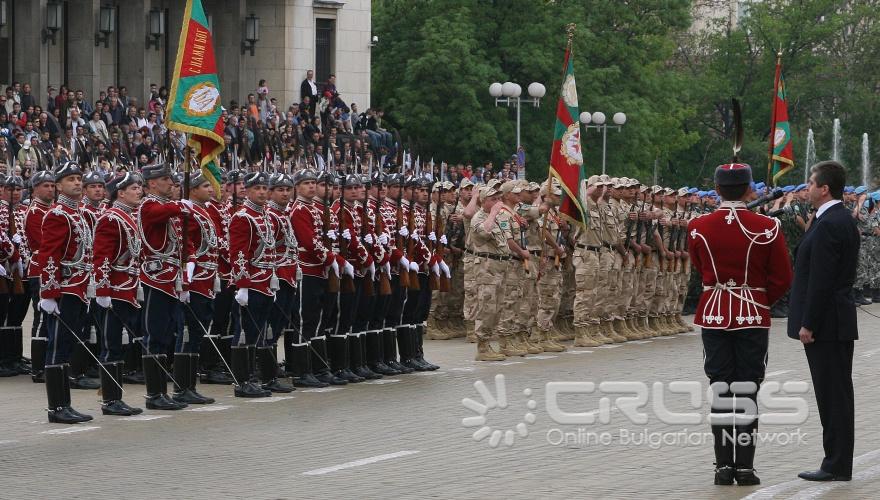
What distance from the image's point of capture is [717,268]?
1098cm

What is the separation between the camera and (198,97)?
633 inches

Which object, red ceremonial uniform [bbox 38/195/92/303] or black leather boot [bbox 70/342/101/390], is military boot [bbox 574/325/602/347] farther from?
red ceremonial uniform [bbox 38/195/92/303]

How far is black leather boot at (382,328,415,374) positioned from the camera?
18359mm

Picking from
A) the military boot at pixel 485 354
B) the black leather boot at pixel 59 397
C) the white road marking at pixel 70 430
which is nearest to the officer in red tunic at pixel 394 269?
the military boot at pixel 485 354

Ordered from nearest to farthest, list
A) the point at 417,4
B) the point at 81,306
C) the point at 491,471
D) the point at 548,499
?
the point at 548,499, the point at 491,471, the point at 81,306, the point at 417,4

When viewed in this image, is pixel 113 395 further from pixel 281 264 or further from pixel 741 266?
pixel 741 266

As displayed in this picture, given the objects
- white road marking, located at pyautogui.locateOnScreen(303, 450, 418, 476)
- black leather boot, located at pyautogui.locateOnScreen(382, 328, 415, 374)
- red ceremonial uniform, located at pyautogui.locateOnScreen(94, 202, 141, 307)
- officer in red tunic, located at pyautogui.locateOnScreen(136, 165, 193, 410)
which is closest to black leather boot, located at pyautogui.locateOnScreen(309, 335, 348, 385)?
black leather boot, located at pyautogui.locateOnScreen(382, 328, 415, 374)

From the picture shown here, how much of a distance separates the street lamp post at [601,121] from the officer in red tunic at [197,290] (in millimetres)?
31605

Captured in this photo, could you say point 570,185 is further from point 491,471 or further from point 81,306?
point 491,471

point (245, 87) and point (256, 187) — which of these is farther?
point (245, 87)

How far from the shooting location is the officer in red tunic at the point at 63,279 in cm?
1416

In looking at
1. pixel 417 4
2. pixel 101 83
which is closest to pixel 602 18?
pixel 417 4

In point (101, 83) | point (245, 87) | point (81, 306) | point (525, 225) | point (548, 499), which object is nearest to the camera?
point (548, 499)

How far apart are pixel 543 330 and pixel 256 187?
6440 millimetres
